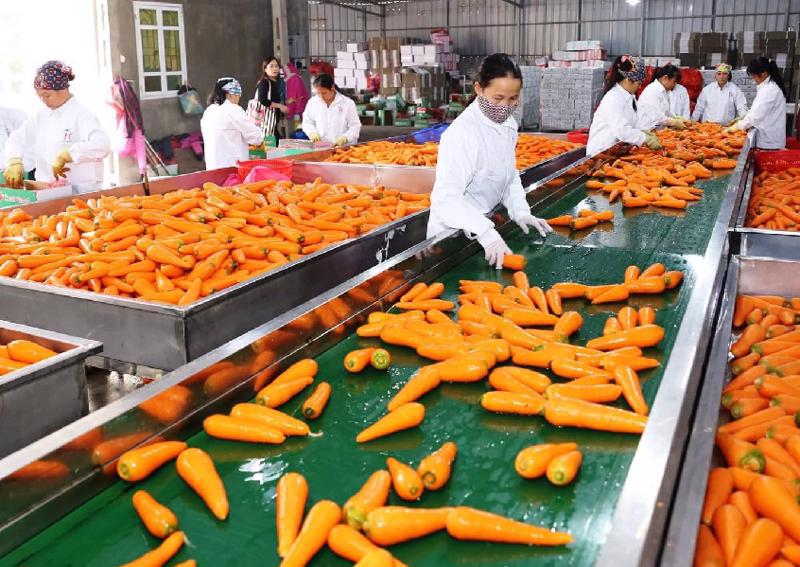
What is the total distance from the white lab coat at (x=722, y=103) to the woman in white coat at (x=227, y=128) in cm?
749

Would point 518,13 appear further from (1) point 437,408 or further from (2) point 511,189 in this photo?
(1) point 437,408

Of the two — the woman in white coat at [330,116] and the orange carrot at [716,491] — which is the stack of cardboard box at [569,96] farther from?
the orange carrot at [716,491]

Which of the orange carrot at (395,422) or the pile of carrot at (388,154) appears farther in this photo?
the pile of carrot at (388,154)

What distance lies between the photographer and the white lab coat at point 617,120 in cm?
618

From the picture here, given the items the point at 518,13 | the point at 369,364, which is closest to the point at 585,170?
the point at 369,364

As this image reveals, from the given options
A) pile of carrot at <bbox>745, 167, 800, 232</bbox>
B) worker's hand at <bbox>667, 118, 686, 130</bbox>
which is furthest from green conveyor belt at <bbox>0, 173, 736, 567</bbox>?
worker's hand at <bbox>667, 118, 686, 130</bbox>

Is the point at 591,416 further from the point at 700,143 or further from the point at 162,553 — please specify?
the point at 700,143

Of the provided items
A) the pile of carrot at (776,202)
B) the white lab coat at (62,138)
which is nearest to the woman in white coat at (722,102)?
the pile of carrot at (776,202)

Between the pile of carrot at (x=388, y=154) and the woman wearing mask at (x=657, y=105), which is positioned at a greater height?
the woman wearing mask at (x=657, y=105)

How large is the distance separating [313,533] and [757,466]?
3.27ft

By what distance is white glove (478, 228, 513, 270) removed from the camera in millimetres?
2971

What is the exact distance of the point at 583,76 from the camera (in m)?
14.2

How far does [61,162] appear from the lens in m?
4.91

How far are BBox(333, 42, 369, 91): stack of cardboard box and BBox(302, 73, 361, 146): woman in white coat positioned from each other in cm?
982
